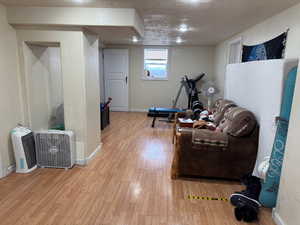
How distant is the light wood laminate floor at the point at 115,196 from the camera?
6.49 feet

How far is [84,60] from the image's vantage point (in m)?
2.84

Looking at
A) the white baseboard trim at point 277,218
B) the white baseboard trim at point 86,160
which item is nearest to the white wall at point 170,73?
the white baseboard trim at point 86,160

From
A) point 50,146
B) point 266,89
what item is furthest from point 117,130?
point 266,89

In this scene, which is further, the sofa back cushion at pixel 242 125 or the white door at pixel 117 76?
the white door at pixel 117 76

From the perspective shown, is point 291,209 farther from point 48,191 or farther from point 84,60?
point 84,60

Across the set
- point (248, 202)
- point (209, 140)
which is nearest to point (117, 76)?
point (209, 140)

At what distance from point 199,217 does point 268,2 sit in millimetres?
2407

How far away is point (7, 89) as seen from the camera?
2678 mm

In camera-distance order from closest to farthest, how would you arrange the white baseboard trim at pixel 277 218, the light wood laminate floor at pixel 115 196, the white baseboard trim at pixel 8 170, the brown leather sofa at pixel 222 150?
1. the white baseboard trim at pixel 277 218
2. the light wood laminate floor at pixel 115 196
3. the brown leather sofa at pixel 222 150
4. the white baseboard trim at pixel 8 170

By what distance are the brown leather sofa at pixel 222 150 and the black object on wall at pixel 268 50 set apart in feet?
3.10

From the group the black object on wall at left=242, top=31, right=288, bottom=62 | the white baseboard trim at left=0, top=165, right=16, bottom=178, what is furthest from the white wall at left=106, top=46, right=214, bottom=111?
the white baseboard trim at left=0, top=165, right=16, bottom=178

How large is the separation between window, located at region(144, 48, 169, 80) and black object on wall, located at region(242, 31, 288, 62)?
319 centimetres

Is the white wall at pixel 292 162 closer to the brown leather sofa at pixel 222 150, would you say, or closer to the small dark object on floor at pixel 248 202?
the small dark object on floor at pixel 248 202

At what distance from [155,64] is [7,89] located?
4.79 meters
